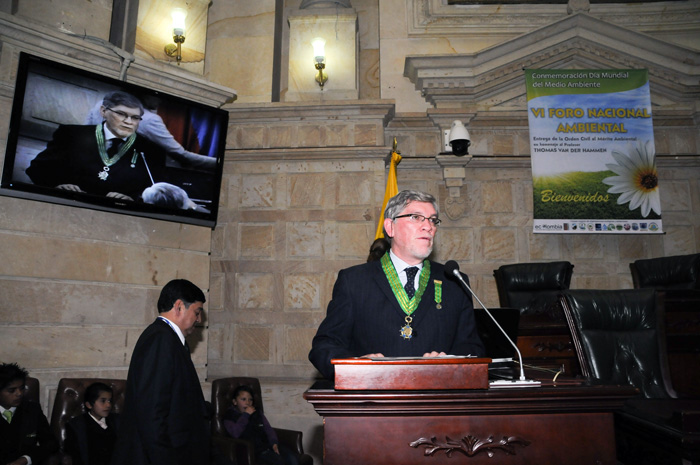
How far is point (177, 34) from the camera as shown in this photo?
5801mm

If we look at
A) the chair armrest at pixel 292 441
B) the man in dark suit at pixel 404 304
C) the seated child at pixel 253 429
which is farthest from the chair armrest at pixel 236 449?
the man in dark suit at pixel 404 304

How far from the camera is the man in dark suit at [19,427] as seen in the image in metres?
3.49

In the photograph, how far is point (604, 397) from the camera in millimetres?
1553

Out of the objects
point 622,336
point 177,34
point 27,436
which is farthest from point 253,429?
point 177,34

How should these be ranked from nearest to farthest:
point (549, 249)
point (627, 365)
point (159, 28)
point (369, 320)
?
point (369, 320)
point (627, 365)
point (159, 28)
point (549, 249)

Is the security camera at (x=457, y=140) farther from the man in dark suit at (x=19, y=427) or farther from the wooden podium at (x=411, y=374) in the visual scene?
the wooden podium at (x=411, y=374)

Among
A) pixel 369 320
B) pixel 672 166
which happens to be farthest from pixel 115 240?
pixel 672 166

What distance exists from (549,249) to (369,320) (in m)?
4.60

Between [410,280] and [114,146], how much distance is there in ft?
11.5

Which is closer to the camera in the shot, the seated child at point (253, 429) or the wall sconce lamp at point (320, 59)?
the seated child at point (253, 429)

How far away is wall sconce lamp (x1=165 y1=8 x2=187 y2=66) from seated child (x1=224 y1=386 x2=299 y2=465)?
3.52 meters

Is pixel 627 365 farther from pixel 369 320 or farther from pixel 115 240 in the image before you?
pixel 115 240

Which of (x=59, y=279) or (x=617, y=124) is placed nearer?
(x=59, y=279)

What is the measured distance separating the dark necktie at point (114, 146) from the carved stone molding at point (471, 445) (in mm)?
4144
